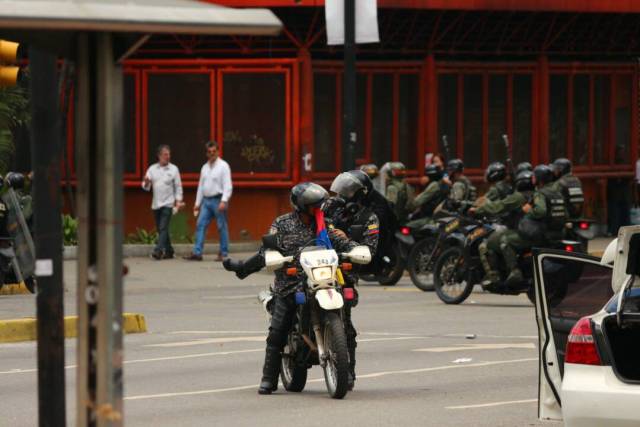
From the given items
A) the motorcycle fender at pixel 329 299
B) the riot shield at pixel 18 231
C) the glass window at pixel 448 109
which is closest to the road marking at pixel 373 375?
the motorcycle fender at pixel 329 299

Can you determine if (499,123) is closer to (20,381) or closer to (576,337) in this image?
(20,381)

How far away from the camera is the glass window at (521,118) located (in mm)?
29719

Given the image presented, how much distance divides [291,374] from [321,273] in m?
1.01

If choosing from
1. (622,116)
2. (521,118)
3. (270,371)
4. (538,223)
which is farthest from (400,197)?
(270,371)

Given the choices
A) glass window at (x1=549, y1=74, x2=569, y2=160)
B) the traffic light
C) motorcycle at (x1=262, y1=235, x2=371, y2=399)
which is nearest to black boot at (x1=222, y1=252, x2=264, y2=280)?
motorcycle at (x1=262, y1=235, x2=371, y2=399)

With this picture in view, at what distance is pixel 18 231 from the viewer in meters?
19.7

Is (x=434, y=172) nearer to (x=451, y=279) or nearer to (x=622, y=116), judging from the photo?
(x=451, y=279)

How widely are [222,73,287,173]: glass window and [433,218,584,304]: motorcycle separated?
333 inches

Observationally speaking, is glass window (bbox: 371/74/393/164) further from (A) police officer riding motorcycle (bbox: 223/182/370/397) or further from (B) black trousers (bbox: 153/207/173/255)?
(A) police officer riding motorcycle (bbox: 223/182/370/397)

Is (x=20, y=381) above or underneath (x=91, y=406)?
underneath

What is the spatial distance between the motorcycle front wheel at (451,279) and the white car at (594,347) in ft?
33.0

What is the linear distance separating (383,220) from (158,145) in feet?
26.5

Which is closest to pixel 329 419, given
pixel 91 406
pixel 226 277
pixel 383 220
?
pixel 91 406

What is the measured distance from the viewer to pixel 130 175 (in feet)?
90.4
